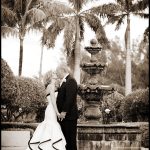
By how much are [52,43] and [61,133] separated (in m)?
24.7

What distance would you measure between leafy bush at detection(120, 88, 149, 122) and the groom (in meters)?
15.0

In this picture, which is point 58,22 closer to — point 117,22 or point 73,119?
point 117,22

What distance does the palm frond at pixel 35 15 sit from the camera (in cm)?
2949

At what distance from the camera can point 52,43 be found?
3216 cm

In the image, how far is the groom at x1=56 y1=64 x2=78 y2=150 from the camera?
748 cm

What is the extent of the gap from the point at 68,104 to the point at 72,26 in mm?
25071

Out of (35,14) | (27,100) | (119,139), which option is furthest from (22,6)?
(119,139)

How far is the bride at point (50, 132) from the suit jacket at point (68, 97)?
154mm

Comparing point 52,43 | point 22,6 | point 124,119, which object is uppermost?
point 22,6

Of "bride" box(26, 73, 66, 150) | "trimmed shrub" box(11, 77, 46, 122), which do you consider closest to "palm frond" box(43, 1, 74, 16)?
"trimmed shrub" box(11, 77, 46, 122)

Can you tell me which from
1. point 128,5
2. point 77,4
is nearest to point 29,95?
point 77,4

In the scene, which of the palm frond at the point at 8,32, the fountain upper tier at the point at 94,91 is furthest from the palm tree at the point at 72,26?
the fountain upper tier at the point at 94,91

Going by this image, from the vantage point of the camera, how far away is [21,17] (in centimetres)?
3067

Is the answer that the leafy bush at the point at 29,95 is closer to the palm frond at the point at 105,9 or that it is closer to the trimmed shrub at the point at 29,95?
the trimmed shrub at the point at 29,95
